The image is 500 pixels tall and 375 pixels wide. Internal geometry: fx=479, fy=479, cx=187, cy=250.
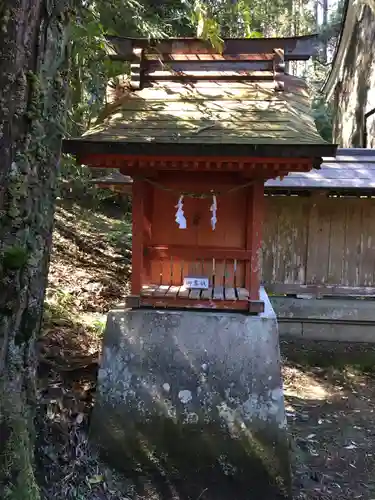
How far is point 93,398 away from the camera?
5750 millimetres

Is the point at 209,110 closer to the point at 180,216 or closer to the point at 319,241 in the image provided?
the point at 180,216

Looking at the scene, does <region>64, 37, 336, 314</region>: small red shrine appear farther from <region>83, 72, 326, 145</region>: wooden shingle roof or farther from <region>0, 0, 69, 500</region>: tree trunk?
<region>0, 0, 69, 500</region>: tree trunk

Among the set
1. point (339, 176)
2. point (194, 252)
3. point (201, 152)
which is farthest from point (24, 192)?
point (339, 176)

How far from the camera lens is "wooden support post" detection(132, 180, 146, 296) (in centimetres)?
538

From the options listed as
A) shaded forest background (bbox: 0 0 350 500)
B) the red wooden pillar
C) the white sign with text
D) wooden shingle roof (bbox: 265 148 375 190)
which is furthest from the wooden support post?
wooden shingle roof (bbox: 265 148 375 190)

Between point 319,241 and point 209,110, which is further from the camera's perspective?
point 319,241

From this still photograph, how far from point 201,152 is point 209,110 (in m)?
1.13

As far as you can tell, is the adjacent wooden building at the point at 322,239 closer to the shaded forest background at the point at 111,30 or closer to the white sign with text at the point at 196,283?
the shaded forest background at the point at 111,30

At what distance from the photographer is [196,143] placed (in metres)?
4.63

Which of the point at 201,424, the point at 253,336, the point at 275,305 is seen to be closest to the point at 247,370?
the point at 253,336

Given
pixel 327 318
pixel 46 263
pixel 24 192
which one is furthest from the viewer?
pixel 327 318

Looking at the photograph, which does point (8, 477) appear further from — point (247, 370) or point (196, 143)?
point (196, 143)

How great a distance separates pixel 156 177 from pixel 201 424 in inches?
112

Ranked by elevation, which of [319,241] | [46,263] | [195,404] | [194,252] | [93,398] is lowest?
[93,398]
